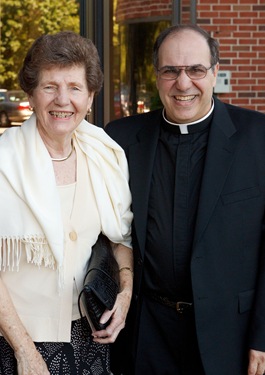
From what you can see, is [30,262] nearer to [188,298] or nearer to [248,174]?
[188,298]

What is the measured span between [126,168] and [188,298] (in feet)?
→ 2.04

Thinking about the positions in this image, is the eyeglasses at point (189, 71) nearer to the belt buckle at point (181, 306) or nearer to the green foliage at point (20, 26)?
the belt buckle at point (181, 306)

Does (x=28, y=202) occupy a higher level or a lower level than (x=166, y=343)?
higher

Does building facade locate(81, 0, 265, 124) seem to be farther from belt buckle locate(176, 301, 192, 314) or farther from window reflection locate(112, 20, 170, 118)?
belt buckle locate(176, 301, 192, 314)

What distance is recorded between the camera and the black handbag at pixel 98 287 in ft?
8.89

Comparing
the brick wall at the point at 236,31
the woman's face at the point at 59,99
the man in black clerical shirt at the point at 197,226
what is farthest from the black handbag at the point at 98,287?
the brick wall at the point at 236,31

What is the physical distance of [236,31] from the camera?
7602 millimetres

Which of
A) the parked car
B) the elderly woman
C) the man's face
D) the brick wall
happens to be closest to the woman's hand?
the elderly woman

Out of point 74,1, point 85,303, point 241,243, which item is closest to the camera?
point 85,303

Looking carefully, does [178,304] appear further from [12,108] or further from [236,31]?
[12,108]

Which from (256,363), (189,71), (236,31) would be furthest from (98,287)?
(236,31)

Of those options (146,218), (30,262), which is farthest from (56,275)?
(146,218)

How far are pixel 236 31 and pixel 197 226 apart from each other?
16.0 feet

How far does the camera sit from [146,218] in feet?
10.6
